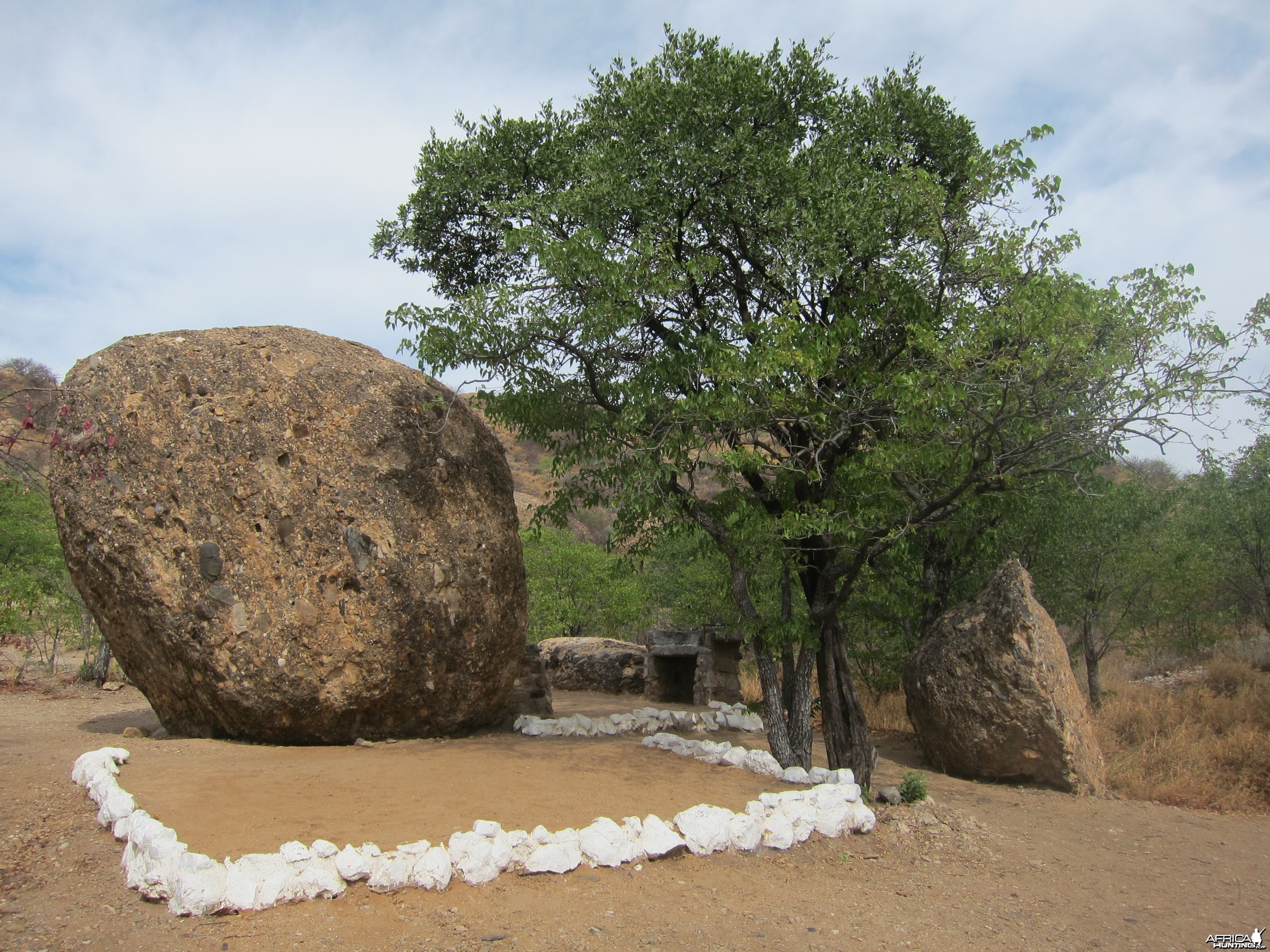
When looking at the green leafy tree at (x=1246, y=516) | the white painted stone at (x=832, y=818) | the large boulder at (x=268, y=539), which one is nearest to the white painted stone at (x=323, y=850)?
the large boulder at (x=268, y=539)

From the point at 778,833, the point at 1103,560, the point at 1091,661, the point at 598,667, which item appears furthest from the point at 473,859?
the point at 1091,661

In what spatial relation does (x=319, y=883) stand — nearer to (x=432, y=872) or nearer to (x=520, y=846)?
(x=432, y=872)

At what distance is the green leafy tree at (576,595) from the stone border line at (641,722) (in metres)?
6.71

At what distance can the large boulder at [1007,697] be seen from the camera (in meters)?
9.45

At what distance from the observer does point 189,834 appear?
520 cm

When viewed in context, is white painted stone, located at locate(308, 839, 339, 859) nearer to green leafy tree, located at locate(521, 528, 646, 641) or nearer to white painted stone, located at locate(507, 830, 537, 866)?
white painted stone, located at locate(507, 830, 537, 866)

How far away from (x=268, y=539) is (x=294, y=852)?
3.72m

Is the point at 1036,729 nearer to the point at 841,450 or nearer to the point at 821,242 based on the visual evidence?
the point at 841,450

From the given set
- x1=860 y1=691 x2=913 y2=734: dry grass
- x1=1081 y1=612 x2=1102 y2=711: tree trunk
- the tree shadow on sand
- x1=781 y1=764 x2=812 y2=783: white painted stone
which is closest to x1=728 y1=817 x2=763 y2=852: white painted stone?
x1=781 y1=764 x2=812 y2=783: white painted stone

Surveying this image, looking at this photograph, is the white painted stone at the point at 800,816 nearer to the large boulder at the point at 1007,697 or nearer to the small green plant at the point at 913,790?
the small green plant at the point at 913,790

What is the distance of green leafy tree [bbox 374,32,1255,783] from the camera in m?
6.77

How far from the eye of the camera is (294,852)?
4918 millimetres

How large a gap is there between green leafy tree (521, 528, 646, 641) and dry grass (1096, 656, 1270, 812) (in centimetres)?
1066

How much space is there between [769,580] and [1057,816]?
9.15 m
